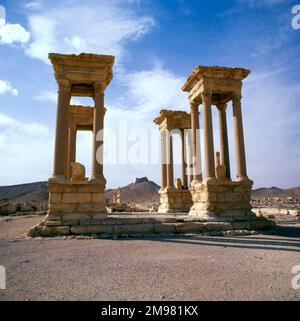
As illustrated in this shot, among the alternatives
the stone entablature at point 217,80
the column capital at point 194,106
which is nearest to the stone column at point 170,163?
the column capital at point 194,106

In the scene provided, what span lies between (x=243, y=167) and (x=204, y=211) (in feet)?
11.8

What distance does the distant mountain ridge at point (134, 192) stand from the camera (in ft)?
207

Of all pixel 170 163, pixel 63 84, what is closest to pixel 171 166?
pixel 170 163

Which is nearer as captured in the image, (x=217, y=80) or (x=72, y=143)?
(x=217, y=80)

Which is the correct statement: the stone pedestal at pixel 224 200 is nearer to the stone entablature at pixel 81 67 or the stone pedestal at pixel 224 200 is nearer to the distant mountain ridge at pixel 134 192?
the stone entablature at pixel 81 67

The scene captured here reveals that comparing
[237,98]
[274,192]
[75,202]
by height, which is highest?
[237,98]

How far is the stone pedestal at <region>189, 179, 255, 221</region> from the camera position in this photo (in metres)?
13.6

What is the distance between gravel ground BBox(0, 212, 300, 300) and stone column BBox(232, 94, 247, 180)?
551 centimetres

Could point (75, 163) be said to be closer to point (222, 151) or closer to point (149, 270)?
point (149, 270)

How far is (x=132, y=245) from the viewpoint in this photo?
932 cm

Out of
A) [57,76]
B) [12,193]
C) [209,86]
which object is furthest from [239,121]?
[12,193]

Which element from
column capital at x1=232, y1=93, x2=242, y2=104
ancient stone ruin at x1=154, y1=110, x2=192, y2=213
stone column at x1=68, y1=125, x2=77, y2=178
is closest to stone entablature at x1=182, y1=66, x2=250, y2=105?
column capital at x1=232, y1=93, x2=242, y2=104

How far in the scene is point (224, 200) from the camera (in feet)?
45.7

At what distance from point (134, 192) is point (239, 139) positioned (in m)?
76.1
